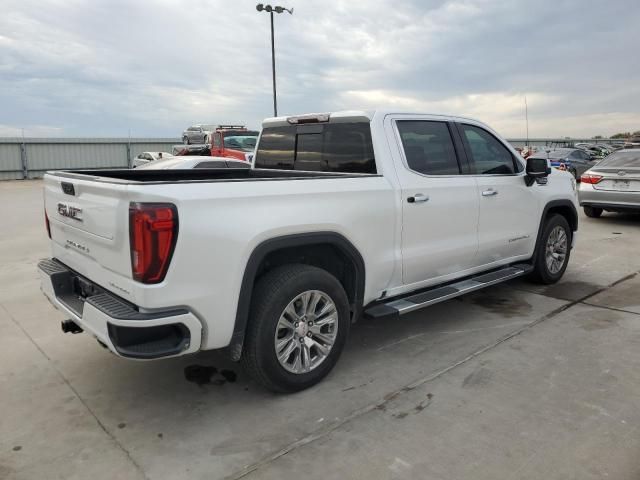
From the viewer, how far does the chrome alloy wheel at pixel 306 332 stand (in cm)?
336

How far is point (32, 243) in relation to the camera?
8.72 metres

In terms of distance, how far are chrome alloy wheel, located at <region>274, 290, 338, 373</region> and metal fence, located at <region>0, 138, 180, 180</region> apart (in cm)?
2646

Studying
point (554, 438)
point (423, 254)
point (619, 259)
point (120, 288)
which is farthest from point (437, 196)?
point (619, 259)

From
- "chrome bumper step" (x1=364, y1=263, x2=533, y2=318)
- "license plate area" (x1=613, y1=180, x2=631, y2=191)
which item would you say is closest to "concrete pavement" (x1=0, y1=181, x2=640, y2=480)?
"chrome bumper step" (x1=364, y1=263, x2=533, y2=318)

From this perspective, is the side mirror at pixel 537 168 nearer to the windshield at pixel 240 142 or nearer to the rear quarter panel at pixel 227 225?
the rear quarter panel at pixel 227 225

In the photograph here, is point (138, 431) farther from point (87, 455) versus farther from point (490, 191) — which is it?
point (490, 191)

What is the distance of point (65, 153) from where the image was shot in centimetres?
2775

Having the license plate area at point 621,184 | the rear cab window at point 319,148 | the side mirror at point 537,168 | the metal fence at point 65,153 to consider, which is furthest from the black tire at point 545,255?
the metal fence at point 65,153

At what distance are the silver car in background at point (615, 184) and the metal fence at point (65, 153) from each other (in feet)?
79.8

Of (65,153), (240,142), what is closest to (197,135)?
(65,153)

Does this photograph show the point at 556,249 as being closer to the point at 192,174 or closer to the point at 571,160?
the point at 192,174

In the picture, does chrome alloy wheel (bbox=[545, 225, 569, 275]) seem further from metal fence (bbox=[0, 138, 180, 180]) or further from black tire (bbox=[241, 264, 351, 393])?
metal fence (bbox=[0, 138, 180, 180])

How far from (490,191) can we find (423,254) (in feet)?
3.53

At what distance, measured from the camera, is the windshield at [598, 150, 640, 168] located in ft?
33.3
